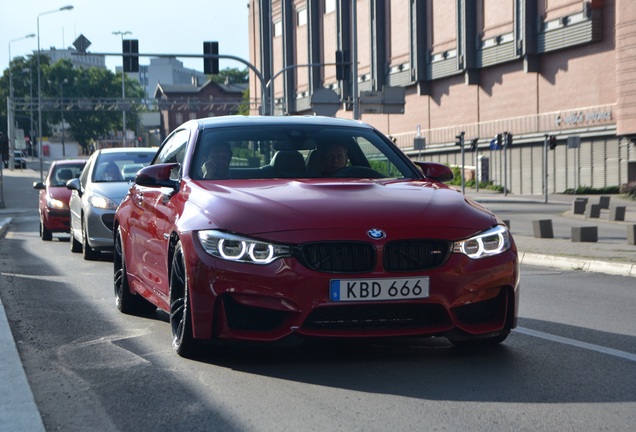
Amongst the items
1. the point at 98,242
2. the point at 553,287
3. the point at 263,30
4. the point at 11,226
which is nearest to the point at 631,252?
the point at 553,287

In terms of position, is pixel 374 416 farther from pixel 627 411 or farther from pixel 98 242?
pixel 98 242

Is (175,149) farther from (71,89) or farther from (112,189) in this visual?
(71,89)

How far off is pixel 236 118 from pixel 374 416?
3.54 metres

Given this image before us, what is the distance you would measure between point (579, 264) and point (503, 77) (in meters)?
48.6

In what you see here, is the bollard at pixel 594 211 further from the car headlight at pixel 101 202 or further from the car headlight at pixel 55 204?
the car headlight at pixel 101 202

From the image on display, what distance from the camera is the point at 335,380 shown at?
586 cm

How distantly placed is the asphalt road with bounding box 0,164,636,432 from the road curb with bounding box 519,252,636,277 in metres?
4.48

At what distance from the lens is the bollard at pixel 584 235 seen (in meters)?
19.4

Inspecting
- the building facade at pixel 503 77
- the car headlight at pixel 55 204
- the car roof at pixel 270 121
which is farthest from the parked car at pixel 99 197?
the building facade at pixel 503 77

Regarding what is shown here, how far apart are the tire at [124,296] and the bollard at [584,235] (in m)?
11.7

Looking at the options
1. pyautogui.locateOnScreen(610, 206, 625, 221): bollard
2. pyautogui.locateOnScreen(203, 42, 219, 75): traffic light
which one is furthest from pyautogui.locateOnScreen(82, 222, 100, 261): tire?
pyautogui.locateOnScreen(203, 42, 219, 75): traffic light

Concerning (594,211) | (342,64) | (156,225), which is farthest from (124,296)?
(342,64)

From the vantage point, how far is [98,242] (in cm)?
1547

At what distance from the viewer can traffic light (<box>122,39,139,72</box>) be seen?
38.2 m
